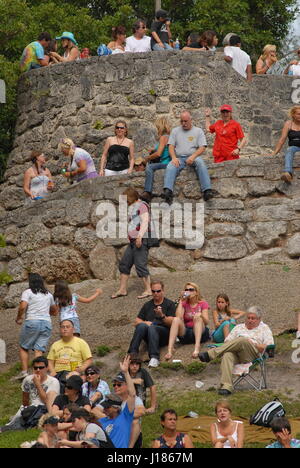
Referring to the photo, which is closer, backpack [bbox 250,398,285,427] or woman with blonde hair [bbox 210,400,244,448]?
woman with blonde hair [bbox 210,400,244,448]

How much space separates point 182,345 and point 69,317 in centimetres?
144

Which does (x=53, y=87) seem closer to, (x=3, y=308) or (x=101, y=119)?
(x=101, y=119)

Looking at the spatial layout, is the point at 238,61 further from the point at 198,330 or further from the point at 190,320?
the point at 198,330

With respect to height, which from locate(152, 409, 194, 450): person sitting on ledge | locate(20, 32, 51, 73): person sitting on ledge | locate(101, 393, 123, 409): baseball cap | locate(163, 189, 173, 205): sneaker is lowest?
locate(152, 409, 194, 450): person sitting on ledge

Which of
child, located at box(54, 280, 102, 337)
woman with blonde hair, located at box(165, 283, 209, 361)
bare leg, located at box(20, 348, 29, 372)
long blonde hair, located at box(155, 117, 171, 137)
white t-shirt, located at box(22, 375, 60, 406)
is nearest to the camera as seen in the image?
white t-shirt, located at box(22, 375, 60, 406)

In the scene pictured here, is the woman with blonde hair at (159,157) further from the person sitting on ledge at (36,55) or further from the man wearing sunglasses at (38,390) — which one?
the man wearing sunglasses at (38,390)

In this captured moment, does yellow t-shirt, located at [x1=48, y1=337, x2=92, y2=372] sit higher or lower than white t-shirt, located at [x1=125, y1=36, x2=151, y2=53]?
lower

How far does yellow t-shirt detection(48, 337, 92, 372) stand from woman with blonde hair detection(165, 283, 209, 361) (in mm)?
1170

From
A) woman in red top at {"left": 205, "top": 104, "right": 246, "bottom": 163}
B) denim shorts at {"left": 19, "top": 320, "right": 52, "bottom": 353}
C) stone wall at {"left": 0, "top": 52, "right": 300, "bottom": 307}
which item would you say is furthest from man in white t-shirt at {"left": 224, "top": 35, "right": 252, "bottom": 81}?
denim shorts at {"left": 19, "top": 320, "right": 52, "bottom": 353}

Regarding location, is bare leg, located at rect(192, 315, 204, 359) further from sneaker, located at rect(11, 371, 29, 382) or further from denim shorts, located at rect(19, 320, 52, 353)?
sneaker, located at rect(11, 371, 29, 382)

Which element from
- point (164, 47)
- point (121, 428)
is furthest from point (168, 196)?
point (121, 428)

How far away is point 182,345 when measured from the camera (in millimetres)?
16422

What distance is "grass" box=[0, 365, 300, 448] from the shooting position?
543 inches

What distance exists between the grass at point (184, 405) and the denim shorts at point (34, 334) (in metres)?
0.83
